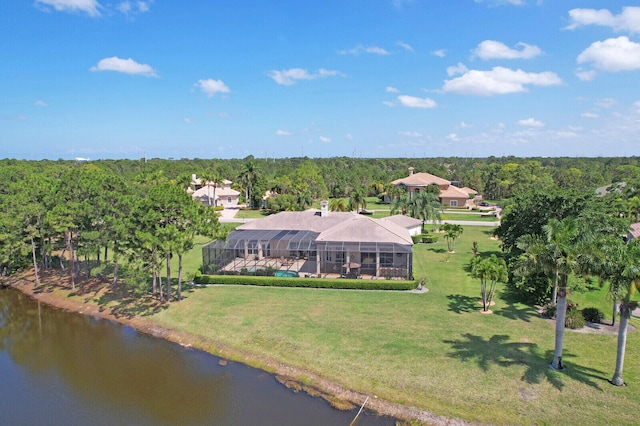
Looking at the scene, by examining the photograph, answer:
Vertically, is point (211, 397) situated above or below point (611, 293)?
below

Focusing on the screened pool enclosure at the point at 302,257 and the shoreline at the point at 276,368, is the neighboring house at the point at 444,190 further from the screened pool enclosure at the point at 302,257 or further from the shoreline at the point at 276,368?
the shoreline at the point at 276,368

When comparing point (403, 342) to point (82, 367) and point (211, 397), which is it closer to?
point (211, 397)

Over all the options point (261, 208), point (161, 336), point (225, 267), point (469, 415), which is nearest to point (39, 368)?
point (161, 336)

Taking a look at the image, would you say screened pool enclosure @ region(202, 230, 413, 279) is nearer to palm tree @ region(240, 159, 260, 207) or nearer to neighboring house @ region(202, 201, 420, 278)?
neighboring house @ region(202, 201, 420, 278)

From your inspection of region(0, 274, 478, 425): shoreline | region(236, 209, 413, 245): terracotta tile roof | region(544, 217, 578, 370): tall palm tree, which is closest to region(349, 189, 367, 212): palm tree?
region(236, 209, 413, 245): terracotta tile roof

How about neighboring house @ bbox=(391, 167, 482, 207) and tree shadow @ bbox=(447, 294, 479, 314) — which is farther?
neighboring house @ bbox=(391, 167, 482, 207)
